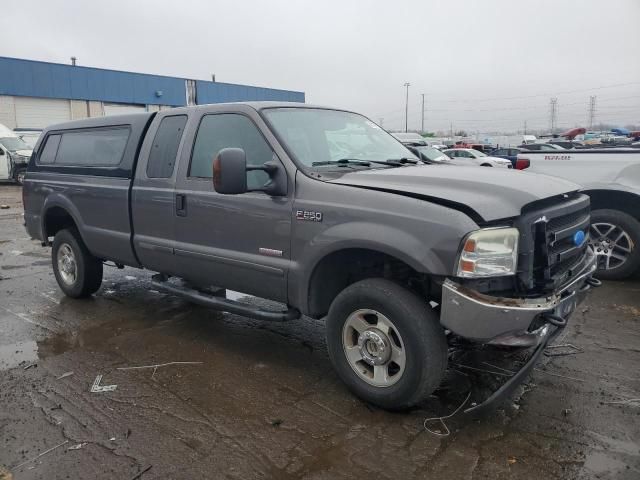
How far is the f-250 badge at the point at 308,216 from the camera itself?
3479 millimetres

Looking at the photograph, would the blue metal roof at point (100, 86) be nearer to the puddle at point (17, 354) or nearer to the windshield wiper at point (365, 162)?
the puddle at point (17, 354)

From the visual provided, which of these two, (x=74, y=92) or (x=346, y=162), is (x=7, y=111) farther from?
(x=346, y=162)

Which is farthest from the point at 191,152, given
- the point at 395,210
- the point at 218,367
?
the point at 395,210

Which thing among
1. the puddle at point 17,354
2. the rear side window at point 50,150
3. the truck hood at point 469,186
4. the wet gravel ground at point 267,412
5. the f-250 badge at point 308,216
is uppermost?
the rear side window at point 50,150

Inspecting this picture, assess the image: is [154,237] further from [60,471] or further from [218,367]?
[60,471]

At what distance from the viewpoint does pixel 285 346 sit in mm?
4516

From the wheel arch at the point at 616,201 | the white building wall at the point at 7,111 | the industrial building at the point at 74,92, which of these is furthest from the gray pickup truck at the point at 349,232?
the white building wall at the point at 7,111

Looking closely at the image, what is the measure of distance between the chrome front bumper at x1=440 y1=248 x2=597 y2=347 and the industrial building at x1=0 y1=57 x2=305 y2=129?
85.6ft

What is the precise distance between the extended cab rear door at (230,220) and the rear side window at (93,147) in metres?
1.12

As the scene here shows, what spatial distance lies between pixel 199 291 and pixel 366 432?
219cm

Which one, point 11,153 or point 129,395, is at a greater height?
point 11,153

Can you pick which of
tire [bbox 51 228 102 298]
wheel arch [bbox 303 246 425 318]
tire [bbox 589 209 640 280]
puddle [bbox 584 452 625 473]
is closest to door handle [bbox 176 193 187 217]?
wheel arch [bbox 303 246 425 318]

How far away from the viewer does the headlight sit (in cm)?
283

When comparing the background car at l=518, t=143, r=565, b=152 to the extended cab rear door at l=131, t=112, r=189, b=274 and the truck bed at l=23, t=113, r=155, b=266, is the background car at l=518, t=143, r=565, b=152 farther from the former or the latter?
the truck bed at l=23, t=113, r=155, b=266
